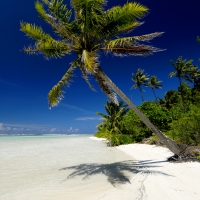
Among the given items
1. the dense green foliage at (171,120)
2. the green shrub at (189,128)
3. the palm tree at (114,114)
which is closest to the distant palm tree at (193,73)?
the dense green foliage at (171,120)

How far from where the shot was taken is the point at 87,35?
7191 millimetres

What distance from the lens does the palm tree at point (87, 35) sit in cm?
682

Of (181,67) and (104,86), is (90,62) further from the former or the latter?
(181,67)

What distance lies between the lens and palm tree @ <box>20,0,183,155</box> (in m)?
6.82

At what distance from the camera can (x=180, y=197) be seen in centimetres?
418

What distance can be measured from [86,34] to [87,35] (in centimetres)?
7

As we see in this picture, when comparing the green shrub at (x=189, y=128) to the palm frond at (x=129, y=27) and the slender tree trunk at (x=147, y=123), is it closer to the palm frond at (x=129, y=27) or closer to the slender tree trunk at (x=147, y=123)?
the slender tree trunk at (x=147, y=123)

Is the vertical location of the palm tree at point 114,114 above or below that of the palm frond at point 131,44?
above

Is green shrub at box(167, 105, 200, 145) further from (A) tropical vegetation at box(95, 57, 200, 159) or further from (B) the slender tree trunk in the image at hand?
(B) the slender tree trunk

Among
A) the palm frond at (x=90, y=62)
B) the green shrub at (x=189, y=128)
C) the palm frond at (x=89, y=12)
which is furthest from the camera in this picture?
the green shrub at (x=189, y=128)

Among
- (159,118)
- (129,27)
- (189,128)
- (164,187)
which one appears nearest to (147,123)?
(164,187)

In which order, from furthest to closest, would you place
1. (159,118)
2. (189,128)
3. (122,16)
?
(159,118) → (189,128) → (122,16)

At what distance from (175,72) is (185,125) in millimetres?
25858

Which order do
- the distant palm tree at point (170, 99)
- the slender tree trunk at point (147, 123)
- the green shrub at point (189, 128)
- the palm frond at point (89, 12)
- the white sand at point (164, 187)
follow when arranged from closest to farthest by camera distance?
the white sand at point (164, 187) → the palm frond at point (89, 12) → the slender tree trunk at point (147, 123) → the green shrub at point (189, 128) → the distant palm tree at point (170, 99)
